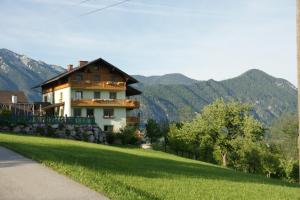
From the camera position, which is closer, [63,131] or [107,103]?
[63,131]

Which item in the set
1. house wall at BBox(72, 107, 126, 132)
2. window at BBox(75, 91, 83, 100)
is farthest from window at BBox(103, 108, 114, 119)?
window at BBox(75, 91, 83, 100)

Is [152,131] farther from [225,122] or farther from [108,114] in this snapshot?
[225,122]

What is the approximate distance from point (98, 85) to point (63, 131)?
50.8 feet

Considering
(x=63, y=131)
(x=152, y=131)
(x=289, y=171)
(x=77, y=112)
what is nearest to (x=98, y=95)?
(x=77, y=112)

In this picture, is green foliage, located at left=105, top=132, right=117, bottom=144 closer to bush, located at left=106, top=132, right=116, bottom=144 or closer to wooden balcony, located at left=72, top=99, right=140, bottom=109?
bush, located at left=106, top=132, right=116, bottom=144

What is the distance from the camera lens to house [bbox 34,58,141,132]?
6344 cm

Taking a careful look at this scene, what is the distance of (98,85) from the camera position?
213 ft

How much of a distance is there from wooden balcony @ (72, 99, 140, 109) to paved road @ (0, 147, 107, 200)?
47.2 metres

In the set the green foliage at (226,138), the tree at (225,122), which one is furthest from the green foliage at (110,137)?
the tree at (225,122)

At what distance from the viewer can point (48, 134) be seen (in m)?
49.2

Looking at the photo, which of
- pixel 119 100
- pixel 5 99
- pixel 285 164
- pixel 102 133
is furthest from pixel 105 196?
pixel 5 99

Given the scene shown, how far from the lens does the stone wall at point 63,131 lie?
48406 millimetres

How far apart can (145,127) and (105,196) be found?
57537 mm

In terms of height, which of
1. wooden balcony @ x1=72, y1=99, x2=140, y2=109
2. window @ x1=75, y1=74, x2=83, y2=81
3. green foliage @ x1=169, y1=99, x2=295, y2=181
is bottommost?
green foliage @ x1=169, y1=99, x2=295, y2=181
